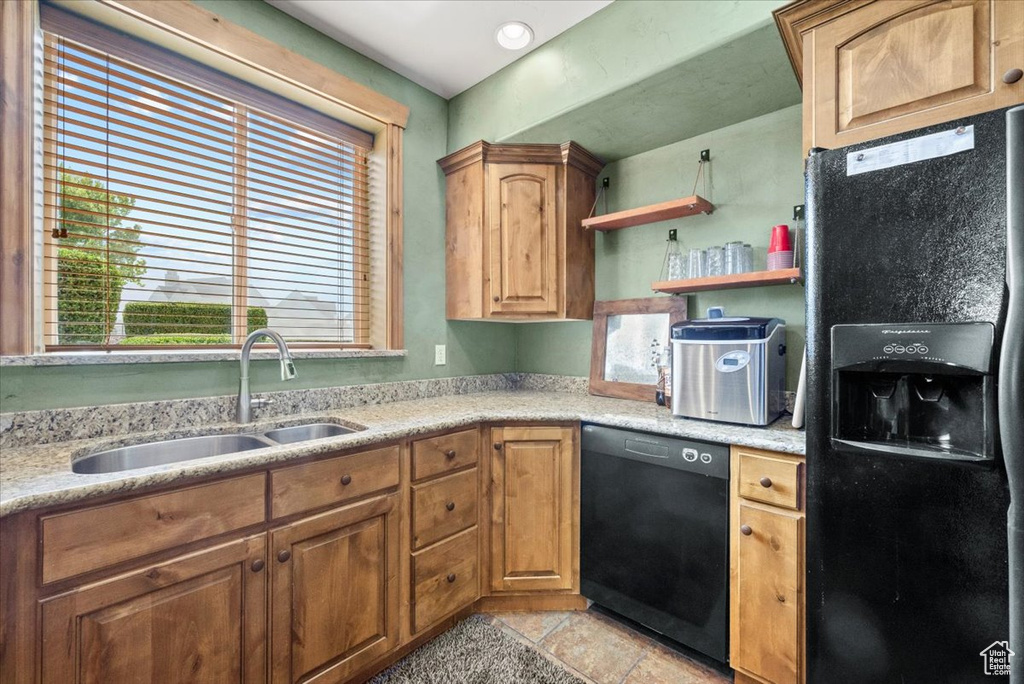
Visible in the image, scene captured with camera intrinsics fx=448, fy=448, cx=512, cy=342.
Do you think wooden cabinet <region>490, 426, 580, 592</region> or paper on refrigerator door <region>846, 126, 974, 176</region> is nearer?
paper on refrigerator door <region>846, 126, 974, 176</region>

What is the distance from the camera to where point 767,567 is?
4.74 ft

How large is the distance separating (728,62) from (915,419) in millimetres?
1331

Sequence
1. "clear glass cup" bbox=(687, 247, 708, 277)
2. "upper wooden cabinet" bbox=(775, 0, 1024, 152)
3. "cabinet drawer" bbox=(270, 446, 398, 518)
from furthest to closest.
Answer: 1. "clear glass cup" bbox=(687, 247, 708, 277)
2. "cabinet drawer" bbox=(270, 446, 398, 518)
3. "upper wooden cabinet" bbox=(775, 0, 1024, 152)

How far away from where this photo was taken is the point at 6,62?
1.35 metres

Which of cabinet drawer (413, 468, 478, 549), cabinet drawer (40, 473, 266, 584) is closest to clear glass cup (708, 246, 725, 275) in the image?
cabinet drawer (413, 468, 478, 549)

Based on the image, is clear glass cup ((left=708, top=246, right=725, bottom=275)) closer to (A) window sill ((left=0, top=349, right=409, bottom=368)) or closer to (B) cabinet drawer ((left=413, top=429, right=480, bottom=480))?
(B) cabinet drawer ((left=413, top=429, right=480, bottom=480))

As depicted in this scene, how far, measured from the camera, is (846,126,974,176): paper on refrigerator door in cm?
104

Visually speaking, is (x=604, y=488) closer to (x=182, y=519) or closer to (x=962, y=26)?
(x=182, y=519)

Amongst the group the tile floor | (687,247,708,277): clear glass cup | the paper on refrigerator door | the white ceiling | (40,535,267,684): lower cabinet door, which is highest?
the white ceiling

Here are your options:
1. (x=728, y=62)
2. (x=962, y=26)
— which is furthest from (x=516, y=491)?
(x=962, y=26)

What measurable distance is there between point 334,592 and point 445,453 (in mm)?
591

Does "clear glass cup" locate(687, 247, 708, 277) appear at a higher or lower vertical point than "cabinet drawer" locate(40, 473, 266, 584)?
higher

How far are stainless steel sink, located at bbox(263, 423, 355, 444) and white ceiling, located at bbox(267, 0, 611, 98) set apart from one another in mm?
1773

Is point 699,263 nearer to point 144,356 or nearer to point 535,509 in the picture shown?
point 535,509
